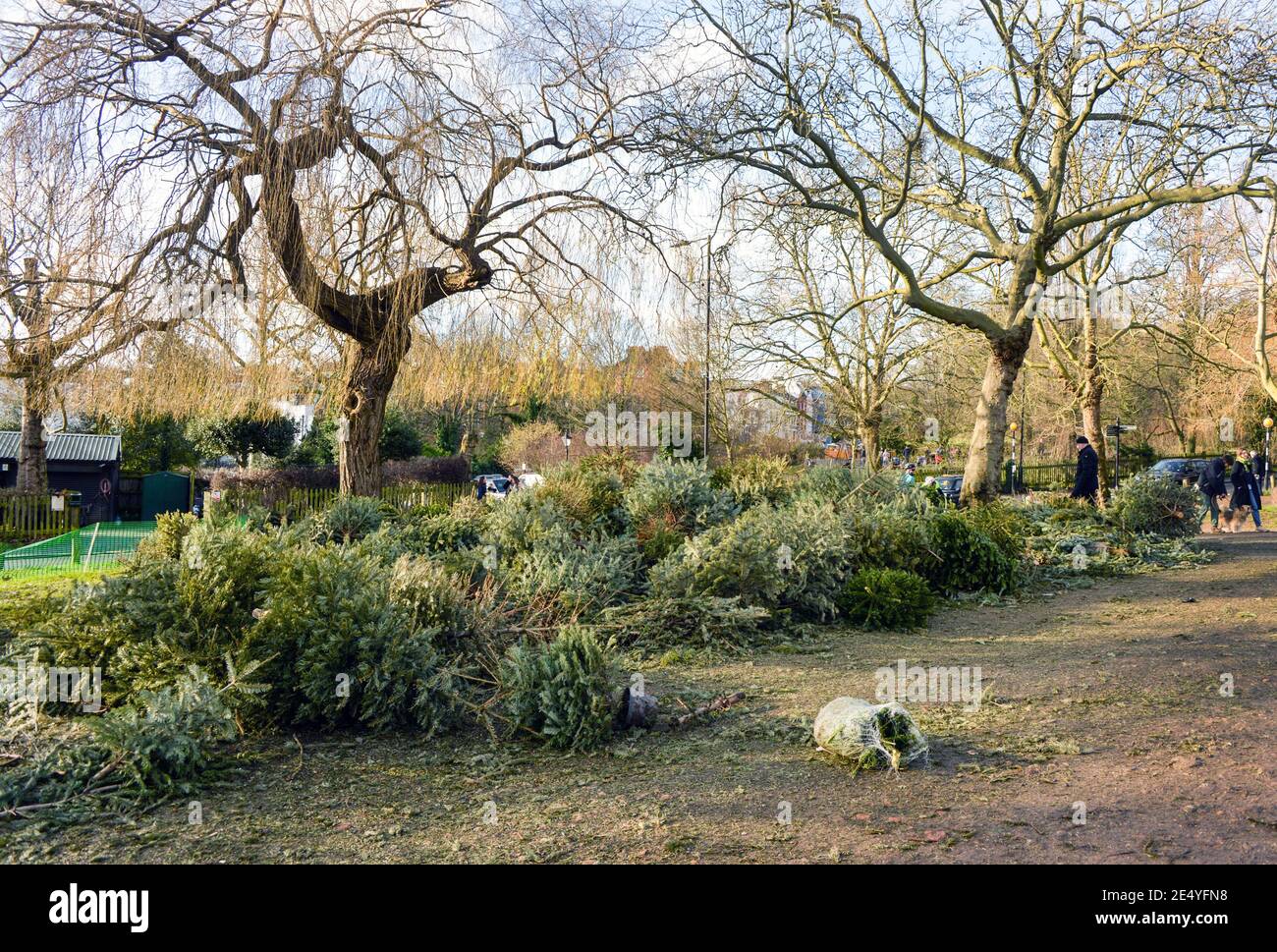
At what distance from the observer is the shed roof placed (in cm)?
2853

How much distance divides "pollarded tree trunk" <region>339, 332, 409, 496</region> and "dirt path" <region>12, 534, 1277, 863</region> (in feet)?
21.5

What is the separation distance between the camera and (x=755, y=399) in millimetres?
28000

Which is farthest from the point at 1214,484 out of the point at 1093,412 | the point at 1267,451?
the point at 1267,451

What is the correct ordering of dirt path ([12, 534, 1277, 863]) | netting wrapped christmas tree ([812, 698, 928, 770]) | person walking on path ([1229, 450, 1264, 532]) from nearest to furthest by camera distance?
dirt path ([12, 534, 1277, 863]) → netting wrapped christmas tree ([812, 698, 928, 770]) → person walking on path ([1229, 450, 1264, 532])

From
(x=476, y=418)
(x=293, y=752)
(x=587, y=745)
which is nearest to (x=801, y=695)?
(x=587, y=745)

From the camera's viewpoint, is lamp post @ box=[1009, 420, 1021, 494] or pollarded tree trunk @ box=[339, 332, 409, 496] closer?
pollarded tree trunk @ box=[339, 332, 409, 496]

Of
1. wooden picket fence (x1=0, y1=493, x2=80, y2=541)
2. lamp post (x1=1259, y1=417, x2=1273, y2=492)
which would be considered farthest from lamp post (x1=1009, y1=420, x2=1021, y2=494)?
wooden picket fence (x1=0, y1=493, x2=80, y2=541)

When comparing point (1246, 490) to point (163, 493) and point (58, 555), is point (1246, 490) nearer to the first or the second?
point (58, 555)

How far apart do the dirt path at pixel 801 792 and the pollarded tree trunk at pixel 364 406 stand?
6.55 m

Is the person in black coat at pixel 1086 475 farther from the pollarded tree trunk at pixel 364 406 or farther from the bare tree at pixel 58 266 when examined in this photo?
the bare tree at pixel 58 266

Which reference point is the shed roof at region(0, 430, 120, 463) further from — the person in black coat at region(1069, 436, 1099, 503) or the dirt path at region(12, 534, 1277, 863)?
the dirt path at region(12, 534, 1277, 863)

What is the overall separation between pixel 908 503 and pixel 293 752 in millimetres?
8514

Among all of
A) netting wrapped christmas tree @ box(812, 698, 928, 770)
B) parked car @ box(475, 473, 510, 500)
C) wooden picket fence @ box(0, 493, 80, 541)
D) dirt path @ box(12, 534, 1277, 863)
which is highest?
parked car @ box(475, 473, 510, 500)
